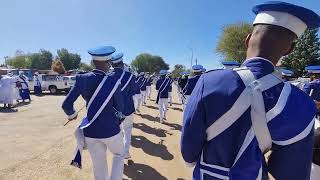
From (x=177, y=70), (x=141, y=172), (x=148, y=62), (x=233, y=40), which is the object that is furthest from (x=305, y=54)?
(x=148, y=62)

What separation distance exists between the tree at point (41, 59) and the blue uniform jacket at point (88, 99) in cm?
9593

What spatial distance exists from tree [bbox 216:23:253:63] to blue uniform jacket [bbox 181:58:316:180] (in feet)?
144

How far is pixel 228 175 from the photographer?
2006mm

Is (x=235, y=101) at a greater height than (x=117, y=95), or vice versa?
(x=235, y=101)

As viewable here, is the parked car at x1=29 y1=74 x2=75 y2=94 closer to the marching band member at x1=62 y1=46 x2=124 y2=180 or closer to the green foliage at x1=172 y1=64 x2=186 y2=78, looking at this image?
the marching band member at x1=62 y1=46 x2=124 y2=180

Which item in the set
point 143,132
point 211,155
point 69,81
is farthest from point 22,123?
point 69,81

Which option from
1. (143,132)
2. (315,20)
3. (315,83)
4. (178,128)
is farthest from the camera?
(178,128)

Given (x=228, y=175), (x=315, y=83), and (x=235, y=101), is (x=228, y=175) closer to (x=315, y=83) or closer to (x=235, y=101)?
(x=235, y=101)

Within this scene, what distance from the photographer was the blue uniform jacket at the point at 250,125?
1923mm

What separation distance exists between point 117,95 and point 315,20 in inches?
117

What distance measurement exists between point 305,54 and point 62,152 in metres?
43.5

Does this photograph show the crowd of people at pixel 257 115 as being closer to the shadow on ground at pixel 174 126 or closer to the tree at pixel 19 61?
the shadow on ground at pixel 174 126

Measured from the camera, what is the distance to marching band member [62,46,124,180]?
14.6ft

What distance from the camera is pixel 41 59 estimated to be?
318ft
